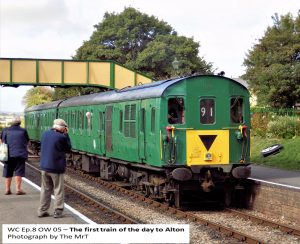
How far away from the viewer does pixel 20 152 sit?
1266 cm

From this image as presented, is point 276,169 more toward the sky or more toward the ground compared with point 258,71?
more toward the ground

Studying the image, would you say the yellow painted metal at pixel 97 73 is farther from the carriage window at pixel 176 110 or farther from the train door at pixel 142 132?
the carriage window at pixel 176 110

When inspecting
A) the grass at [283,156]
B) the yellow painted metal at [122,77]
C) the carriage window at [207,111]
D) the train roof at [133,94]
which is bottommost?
the grass at [283,156]

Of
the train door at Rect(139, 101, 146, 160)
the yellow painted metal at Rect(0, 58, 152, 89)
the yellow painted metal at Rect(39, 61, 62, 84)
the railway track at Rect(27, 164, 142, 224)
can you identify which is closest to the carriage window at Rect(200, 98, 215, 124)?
the train door at Rect(139, 101, 146, 160)

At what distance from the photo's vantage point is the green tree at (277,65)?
3866cm

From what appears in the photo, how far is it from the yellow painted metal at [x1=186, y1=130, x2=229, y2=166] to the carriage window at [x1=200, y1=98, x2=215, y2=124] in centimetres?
26

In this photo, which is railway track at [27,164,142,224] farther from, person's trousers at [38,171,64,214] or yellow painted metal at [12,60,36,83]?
yellow painted metal at [12,60,36,83]

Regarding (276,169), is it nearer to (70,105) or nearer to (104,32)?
(70,105)

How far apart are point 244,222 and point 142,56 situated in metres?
45.5

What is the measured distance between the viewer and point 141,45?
6200 centimetres

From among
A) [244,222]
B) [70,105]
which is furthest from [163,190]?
[70,105]

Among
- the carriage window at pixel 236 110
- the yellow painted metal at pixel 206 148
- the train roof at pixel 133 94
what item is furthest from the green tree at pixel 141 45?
the yellow painted metal at pixel 206 148
